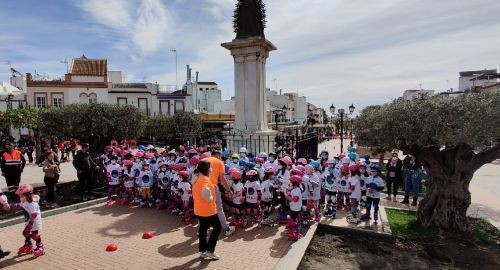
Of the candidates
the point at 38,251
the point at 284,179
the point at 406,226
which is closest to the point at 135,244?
the point at 38,251

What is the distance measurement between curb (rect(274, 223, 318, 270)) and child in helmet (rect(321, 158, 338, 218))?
1478 mm

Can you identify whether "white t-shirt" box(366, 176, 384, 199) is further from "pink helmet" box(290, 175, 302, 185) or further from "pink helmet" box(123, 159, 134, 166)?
"pink helmet" box(123, 159, 134, 166)

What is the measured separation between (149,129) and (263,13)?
1456 cm

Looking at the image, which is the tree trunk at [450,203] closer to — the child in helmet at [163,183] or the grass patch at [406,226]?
the grass patch at [406,226]

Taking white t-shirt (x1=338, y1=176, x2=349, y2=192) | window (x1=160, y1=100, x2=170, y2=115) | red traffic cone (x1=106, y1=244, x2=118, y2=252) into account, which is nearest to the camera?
red traffic cone (x1=106, y1=244, x2=118, y2=252)

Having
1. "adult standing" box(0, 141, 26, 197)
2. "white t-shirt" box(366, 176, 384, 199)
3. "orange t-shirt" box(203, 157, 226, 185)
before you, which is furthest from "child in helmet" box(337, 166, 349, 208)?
"adult standing" box(0, 141, 26, 197)

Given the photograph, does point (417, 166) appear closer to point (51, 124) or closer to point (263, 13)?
point (263, 13)

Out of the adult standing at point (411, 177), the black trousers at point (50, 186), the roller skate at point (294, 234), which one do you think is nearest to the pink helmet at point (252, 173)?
the roller skate at point (294, 234)

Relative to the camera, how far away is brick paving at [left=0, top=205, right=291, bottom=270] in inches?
242

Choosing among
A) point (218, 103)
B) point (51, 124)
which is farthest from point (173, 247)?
point (218, 103)

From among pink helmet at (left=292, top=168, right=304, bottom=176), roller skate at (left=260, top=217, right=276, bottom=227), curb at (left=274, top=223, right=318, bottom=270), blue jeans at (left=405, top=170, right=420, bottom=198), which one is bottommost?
curb at (left=274, top=223, right=318, bottom=270)

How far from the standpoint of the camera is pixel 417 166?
11.0 meters

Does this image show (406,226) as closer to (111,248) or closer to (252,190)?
(252,190)

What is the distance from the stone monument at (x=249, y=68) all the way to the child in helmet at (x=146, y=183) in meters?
5.01
